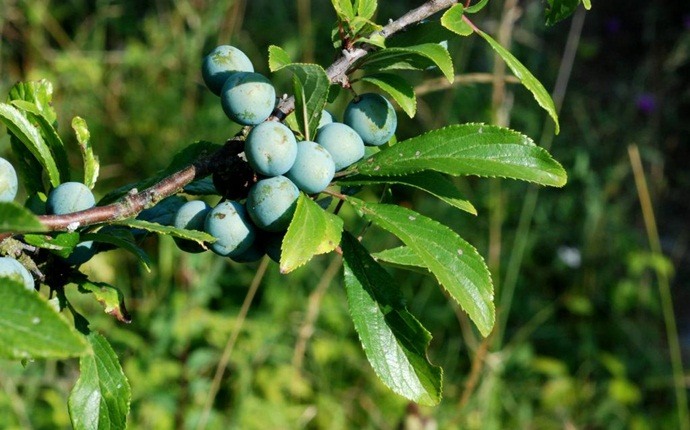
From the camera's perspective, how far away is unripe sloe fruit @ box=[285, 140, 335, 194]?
616 mm

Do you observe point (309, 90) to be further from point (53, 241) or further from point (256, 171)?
point (53, 241)

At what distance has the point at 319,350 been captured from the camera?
2.23 meters

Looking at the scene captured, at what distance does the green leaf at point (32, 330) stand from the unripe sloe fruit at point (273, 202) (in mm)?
220

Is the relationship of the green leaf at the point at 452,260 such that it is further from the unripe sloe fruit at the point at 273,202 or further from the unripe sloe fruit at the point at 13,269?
the unripe sloe fruit at the point at 13,269

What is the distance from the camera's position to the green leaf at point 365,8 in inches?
26.6

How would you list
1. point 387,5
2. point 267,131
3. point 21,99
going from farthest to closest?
point 387,5
point 21,99
point 267,131

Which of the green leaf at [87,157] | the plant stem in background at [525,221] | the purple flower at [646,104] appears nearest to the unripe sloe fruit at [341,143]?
the green leaf at [87,157]

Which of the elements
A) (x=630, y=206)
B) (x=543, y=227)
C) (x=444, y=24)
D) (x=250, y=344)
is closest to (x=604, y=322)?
(x=543, y=227)

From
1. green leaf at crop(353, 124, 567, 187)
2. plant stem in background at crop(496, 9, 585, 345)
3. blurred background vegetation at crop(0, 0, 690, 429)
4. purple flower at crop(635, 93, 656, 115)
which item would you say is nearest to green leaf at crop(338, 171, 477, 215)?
green leaf at crop(353, 124, 567, 187)

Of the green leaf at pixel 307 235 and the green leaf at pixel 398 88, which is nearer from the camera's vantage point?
the green leaf at pixel 307 235

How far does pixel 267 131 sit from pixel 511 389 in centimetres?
199

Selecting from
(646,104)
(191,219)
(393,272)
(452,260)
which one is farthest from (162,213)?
(646,104)

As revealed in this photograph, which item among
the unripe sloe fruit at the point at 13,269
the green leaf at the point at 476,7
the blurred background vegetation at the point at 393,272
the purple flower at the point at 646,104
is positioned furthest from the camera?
the purple flower at the point at 646,104

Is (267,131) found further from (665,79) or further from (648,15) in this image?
(648,15)
